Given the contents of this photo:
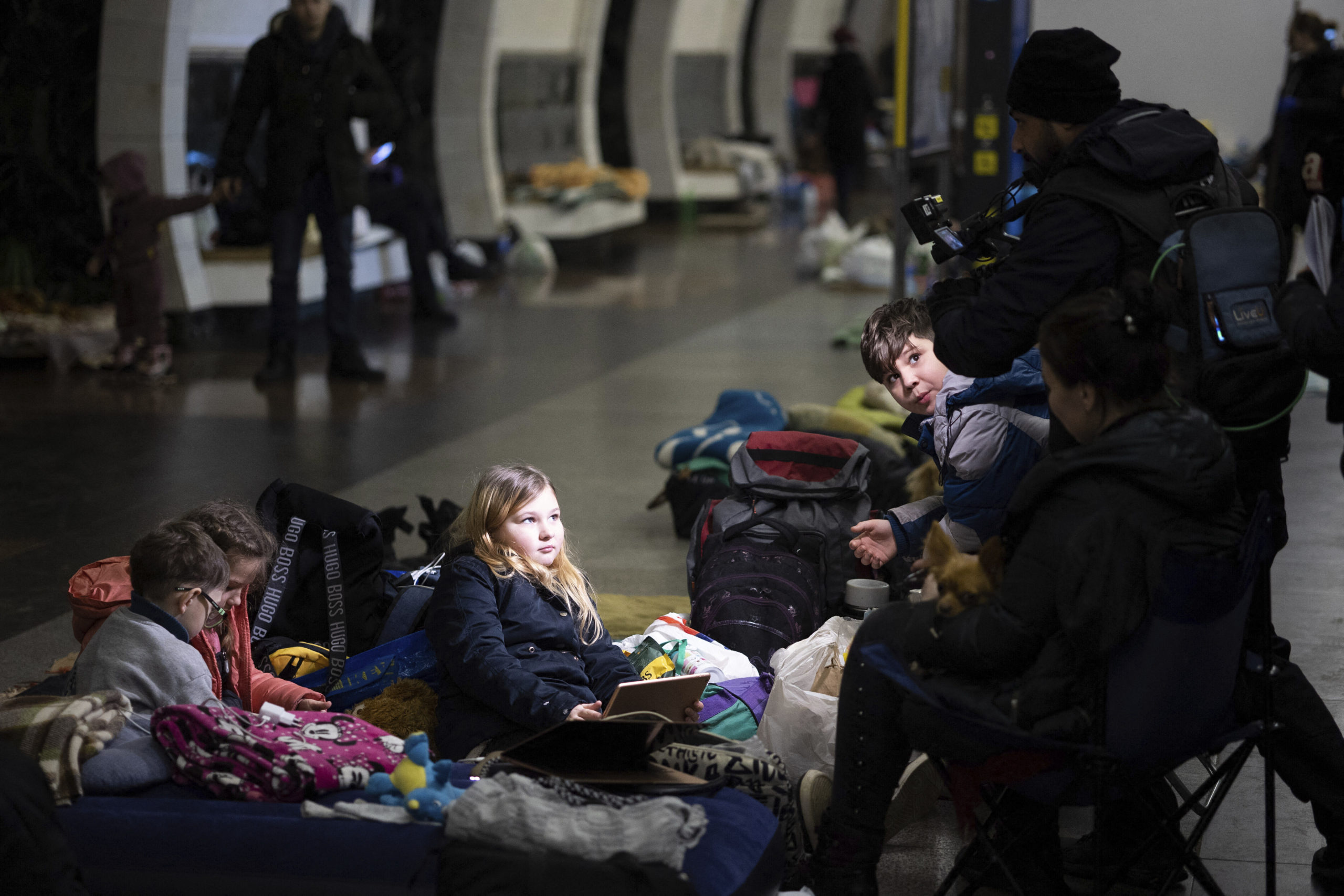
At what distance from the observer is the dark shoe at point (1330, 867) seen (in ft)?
9.84

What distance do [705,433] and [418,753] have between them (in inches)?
129

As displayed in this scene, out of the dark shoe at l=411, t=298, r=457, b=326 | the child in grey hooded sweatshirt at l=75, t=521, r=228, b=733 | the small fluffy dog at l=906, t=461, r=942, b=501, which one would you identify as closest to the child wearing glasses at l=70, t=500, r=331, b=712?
the child in grey hooded sweatshirt at l=75, t=521, r=228, b=733

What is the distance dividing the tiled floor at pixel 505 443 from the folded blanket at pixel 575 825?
70 centimetres

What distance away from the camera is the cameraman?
9.45 ft

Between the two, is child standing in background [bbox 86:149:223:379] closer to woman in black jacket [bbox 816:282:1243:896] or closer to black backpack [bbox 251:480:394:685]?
black backpack [bbox 251:480:394:685]

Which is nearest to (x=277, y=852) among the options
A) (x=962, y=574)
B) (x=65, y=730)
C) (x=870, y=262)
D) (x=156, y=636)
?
(x=65, y=730)

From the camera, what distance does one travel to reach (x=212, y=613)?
3.20 metres

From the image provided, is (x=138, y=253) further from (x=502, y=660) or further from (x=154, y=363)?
(x=502, y=660)

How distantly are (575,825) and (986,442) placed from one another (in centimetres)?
134

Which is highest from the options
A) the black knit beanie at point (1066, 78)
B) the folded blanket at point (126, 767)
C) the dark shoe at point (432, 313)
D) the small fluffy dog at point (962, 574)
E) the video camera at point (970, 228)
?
the black knit beanie at point (1066, 78)

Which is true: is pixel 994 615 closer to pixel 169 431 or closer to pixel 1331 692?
pixel 1331 692

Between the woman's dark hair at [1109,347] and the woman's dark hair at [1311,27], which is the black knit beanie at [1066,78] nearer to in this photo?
the woman's dark hair at [1109,347]

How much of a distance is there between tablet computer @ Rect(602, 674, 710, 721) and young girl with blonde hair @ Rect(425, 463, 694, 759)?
0.25 ft

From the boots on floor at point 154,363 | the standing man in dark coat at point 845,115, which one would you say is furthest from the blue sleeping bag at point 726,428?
the standing man in dark coat at point 845,115
